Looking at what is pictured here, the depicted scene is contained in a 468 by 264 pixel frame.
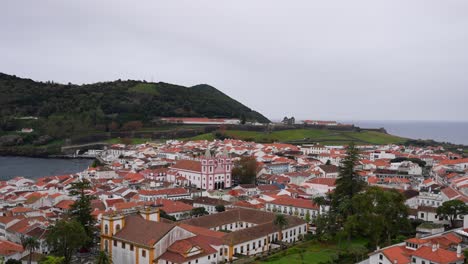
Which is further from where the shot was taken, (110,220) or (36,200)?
(36,200)

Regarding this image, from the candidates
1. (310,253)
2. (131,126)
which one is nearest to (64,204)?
(310,253)

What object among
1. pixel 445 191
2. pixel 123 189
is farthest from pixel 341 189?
pixel 123 189

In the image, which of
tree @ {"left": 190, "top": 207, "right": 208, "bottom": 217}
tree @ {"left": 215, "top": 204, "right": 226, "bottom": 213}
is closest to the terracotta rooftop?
tree @ {"left": 190, "top": 207, "right": 208, "bottom": 217}

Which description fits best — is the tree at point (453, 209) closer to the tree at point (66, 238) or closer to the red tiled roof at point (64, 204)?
the tree at point (66, 238)

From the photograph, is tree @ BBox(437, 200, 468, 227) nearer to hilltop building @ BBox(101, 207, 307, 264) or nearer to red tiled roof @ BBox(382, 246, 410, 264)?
red tiled roof @ BBox(382, 246, 410, 264)

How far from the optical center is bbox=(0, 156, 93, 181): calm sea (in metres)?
73.6

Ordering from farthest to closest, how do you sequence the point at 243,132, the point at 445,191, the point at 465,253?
1. the point at 243,132
2. the point at 445,191
3. the point at 465,253

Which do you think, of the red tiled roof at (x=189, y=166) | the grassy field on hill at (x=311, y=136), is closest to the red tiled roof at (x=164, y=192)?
the red tiled roof at (x=189, y=166)

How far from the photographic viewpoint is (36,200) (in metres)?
43.2

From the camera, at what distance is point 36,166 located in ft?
273

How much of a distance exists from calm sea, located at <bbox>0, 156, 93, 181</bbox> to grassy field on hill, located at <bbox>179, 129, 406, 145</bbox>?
33.9m

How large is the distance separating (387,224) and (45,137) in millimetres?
99138

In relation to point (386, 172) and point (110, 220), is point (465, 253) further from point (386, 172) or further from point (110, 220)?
point (386, 172)

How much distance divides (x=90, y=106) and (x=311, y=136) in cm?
6266
